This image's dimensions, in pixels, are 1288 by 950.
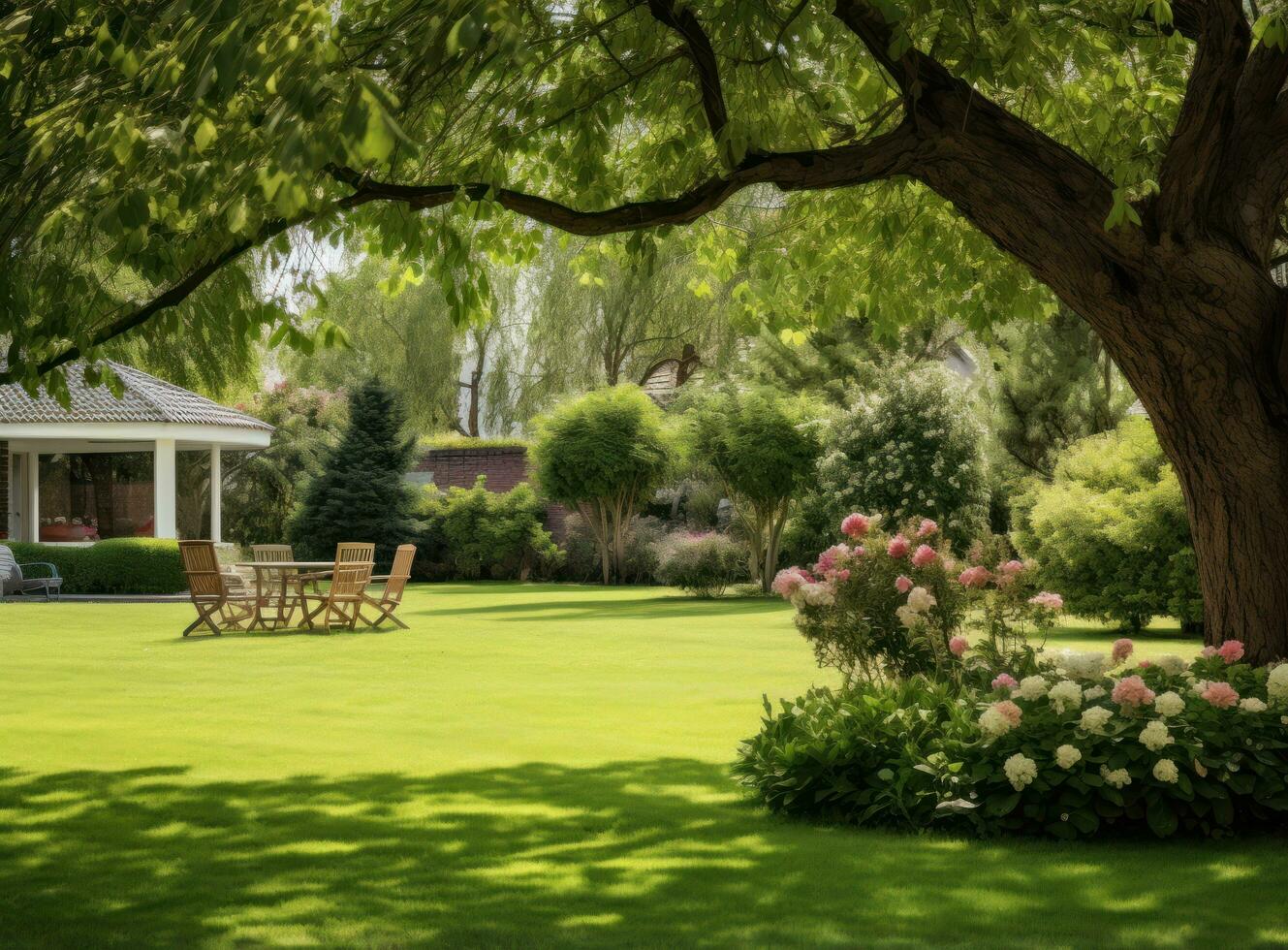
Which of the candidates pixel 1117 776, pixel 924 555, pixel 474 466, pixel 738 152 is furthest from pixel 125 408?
pixel 1117 776

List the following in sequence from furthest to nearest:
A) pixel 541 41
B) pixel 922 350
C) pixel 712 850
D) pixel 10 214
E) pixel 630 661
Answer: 1. pixel 922 350
2. pixel 630 661
3. pixel 541 41
4. pixel 712 850
5. pixel 10 214

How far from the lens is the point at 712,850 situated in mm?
5730

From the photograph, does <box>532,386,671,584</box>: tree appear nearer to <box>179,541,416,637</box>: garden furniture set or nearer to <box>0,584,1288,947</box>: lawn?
<box>179,541,416,637</box>: garden furniture set

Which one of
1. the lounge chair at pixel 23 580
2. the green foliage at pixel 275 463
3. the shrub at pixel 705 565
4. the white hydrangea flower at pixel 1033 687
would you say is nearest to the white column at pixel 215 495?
the lounge chair at pixel 23 580

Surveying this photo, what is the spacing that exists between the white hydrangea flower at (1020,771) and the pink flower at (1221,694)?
0.71 m

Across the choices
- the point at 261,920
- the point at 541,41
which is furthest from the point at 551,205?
the point at 261,920

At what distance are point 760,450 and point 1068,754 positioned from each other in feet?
61.0

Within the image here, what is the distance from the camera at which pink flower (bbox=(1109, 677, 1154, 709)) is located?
555cm

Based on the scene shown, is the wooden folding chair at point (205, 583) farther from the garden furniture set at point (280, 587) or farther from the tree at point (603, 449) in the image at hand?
the tree at point (603, 449)

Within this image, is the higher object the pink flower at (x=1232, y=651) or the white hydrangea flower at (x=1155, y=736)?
the pink flower at (x=1232, y=651)

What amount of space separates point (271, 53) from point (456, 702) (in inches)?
289

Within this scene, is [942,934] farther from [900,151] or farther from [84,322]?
[84,322]

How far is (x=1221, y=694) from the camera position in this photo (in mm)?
5488

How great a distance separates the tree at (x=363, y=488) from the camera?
3209 centimetres
